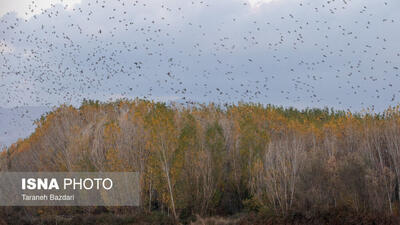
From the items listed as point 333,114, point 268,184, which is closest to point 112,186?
point 268,184

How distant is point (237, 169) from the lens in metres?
16.0

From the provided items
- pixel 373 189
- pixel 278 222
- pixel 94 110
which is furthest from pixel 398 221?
pixel 94 110

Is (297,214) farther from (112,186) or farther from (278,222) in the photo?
(112,186)

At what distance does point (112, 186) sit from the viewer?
14664 mm

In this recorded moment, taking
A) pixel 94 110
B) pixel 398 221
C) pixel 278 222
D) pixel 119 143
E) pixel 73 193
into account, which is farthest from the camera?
pixel 94 110

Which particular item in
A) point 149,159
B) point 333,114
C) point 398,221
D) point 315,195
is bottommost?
point 398,221

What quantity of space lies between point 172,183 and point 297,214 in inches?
160

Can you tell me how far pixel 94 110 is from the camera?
71.2ft

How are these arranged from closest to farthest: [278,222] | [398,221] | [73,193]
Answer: [398,221], [278,222], [73,193]

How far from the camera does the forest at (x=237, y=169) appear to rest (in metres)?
13.2

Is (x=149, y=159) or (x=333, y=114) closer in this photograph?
(x=149, y=159)

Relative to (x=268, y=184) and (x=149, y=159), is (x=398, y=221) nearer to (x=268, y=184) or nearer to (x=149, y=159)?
(x=268, y=184)

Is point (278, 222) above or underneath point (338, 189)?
underneath

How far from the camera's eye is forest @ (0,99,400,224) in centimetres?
1321
